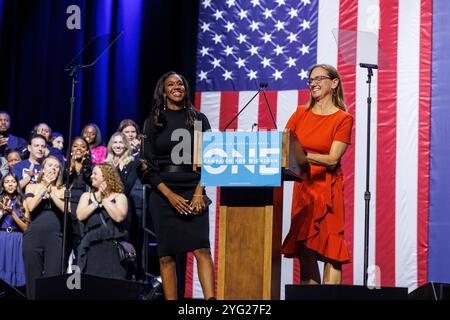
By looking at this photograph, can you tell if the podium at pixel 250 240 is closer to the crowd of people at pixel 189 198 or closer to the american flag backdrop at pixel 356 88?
the crowd of people at pixel 189 198

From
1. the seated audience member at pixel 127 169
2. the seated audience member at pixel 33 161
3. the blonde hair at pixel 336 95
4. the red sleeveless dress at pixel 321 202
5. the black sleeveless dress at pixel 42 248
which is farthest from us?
the seated audience member at pixel 33 161

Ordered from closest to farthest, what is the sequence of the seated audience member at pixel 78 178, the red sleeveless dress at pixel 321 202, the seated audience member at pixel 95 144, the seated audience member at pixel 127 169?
the red sleeveless dress at pixel 321 202
the seated audience member at pixel 78 178
the seated audience member at pixel 127 169
the seated audience member at pixel 95 144

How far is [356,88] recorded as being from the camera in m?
7.20

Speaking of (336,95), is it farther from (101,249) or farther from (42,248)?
(42,248)

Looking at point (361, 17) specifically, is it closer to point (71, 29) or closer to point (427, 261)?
point (427, 261)

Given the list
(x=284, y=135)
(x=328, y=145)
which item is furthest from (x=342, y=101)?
(x=284, y=135)

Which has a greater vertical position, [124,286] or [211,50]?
[211,50]

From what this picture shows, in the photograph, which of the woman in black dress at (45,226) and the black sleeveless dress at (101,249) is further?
the woman in black dress at (45,226)

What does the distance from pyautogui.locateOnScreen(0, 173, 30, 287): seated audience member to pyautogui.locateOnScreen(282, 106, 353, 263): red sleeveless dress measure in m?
2.54

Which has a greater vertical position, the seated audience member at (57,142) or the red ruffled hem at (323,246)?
the seated audience member at (57,142)

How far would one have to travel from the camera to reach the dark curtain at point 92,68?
7980 mm

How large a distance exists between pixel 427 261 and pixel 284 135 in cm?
333

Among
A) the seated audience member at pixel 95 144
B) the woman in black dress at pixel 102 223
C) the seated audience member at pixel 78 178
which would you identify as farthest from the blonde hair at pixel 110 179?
the seated audience member at pixel 95 144

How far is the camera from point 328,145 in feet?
15.0
